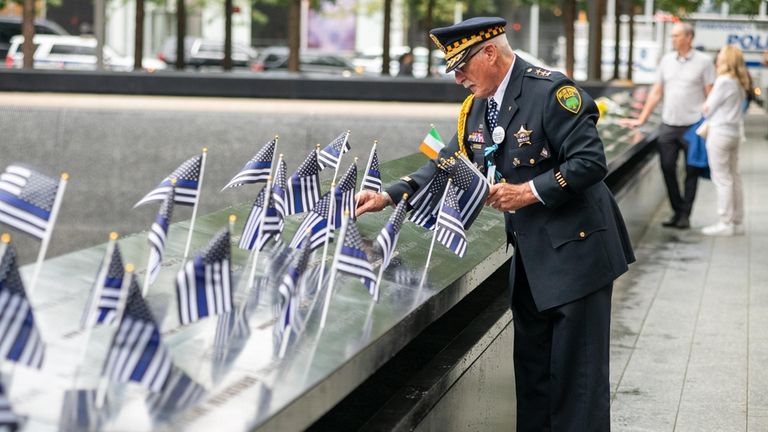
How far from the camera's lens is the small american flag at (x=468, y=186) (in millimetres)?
4730

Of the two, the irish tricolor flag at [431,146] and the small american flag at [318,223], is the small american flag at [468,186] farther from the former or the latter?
the irish tricolor flag at [431,146]

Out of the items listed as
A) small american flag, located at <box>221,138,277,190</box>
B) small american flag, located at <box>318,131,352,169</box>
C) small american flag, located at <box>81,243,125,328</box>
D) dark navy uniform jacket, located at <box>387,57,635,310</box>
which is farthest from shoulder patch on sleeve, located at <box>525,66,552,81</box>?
small american flag, located at <box>81,243,125,328</box>

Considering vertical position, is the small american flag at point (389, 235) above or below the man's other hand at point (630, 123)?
above

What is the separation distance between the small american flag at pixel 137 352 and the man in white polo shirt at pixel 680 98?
37.2ft

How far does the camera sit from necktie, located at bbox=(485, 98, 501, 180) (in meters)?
4.96

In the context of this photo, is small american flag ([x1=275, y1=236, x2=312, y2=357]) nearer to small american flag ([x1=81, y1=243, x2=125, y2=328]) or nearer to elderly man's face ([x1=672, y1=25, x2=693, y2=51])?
small american flag ([x1=81, y1=243, x2=125, y2=328])

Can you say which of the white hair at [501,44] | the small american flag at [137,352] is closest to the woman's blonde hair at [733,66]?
the white hair at [501,44]

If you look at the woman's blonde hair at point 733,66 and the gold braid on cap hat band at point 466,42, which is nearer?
the gold braid on cap hat band at point 466,42

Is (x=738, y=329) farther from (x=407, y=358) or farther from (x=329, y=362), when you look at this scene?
(x=329, y=362)

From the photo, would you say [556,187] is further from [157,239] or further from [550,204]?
[157,239]

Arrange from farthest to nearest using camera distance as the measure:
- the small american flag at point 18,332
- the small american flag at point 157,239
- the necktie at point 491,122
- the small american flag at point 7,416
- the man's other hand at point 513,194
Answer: the necktie at point 491,122, the man's other hand at point 513,194, the small american flag at point 157,239, the small american flag at point 18,332, the small american flag at point 7,416

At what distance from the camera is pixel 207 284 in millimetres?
3365

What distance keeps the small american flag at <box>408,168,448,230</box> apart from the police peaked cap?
606mm

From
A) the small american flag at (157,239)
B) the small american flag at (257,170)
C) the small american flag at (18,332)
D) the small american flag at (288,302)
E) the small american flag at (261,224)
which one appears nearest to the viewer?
the small american flag at (18,332)
